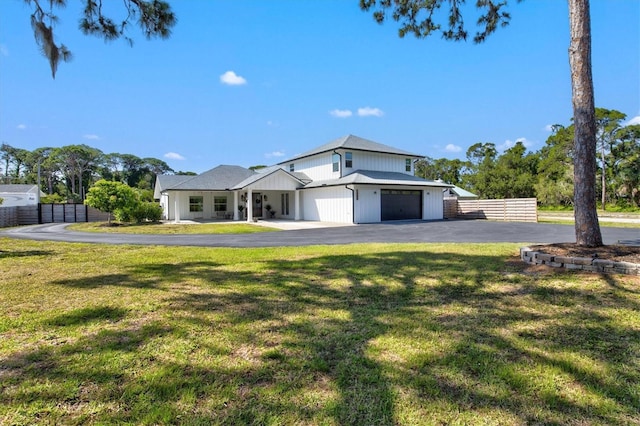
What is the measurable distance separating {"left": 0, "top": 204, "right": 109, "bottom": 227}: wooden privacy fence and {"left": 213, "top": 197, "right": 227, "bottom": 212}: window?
8570mm

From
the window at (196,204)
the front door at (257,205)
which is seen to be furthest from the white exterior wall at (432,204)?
the window at (196,204)

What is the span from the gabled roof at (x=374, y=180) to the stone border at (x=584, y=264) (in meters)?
14.2

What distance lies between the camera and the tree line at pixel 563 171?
1293 inches

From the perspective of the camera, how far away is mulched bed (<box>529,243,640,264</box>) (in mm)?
5594

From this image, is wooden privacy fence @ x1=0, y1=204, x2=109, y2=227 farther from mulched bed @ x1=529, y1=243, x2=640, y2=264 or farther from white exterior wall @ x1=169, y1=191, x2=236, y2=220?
mulched bed @ x1=529, y1=243, x2=640, y2=264

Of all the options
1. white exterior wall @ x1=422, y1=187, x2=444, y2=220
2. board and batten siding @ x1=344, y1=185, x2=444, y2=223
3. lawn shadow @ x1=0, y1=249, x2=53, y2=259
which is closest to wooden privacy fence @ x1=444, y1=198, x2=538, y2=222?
white exterior wall @ x1=422, y1=187, x2=444, y2=220

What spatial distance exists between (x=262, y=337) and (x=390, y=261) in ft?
14.5

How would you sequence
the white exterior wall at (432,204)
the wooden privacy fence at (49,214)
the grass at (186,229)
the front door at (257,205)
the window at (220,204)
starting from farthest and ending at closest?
1. the window at (220,204)
2. the front door at (257,205)
3. the white exterior wall at (432,204)
4. the wooden privacy fence at (49,214)
5. the grass at (186,229)

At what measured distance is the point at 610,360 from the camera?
2852 millimetres

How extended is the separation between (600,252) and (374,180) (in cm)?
1565

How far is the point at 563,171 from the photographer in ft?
121

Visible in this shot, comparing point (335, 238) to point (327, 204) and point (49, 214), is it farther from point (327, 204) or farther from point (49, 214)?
point (49, 214)

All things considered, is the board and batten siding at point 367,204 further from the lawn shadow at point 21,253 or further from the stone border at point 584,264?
the lawn shadow at point 21,253

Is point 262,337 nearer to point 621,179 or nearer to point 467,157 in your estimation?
point 621,179
